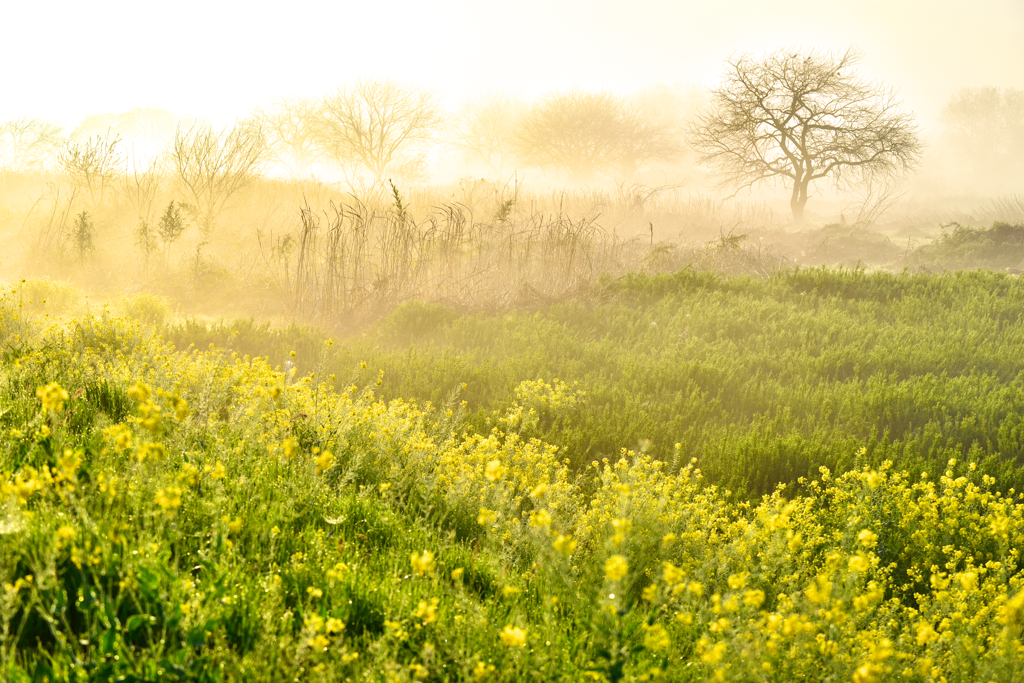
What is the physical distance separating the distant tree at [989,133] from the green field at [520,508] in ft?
167

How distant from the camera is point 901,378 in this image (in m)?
5.96

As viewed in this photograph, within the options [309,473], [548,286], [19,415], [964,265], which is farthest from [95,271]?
[964,265]

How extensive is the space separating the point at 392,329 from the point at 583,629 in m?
5.88

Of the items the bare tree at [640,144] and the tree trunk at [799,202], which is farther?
the bare tree at [640,144]

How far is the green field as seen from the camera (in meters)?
1.73

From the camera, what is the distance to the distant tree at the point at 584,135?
31.8 meters

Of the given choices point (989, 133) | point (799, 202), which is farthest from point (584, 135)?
point (989, 133)

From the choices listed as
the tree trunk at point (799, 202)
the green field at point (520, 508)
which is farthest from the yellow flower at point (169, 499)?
the tree trunk at point (799, 202)

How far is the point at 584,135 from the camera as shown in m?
31.9

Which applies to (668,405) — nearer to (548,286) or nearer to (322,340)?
(322,340)

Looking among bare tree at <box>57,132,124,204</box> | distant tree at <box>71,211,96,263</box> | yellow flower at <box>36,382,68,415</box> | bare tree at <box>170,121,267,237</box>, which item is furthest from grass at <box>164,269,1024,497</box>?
bare tree at <box>57,132,124,204</box>

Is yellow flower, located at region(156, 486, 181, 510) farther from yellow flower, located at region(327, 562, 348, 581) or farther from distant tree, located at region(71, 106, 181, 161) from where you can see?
distant tree, located at region(71, 106, 181, 161)

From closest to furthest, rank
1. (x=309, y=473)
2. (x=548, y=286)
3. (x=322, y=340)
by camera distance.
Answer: (x=309, y=473) < (x=322, y=340) < (x=548, y=286)

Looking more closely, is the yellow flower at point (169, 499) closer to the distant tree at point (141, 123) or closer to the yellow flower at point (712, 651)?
the yellow flower at point (712, 651)
